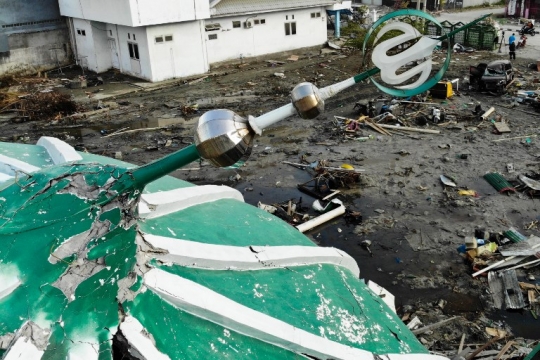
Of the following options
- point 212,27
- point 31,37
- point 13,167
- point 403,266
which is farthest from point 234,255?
point 31,37

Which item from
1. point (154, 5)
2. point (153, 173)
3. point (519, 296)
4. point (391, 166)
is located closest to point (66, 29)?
point (154, 5)

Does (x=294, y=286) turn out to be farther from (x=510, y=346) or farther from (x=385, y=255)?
(x=385, y=255)

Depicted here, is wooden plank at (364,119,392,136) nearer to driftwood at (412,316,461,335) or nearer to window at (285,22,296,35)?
driftwood at (412,316,461,335)

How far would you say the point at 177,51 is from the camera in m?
27.5

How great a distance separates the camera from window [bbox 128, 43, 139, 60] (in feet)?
90.3

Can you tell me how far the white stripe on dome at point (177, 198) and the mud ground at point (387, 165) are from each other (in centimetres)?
514

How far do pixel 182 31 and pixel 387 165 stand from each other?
16.0 meters

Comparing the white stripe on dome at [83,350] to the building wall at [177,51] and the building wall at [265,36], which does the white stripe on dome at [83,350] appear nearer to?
the building wall at [177,51]

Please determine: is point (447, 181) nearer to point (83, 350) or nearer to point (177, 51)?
point (83, 350)

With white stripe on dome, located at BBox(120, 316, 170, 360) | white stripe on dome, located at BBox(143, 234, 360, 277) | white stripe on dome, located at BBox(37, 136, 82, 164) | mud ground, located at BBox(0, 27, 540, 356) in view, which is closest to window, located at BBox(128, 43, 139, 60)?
mud ground, located at BBox(0, 27, 540, 356)

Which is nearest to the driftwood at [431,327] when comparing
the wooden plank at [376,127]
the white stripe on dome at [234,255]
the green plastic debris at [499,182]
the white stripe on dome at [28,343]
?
the white stripe on dome at [234,255]

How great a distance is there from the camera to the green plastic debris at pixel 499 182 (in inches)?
556

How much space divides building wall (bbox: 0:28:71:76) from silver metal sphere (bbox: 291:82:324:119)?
2970 centimetres

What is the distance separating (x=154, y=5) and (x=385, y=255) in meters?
19.4
